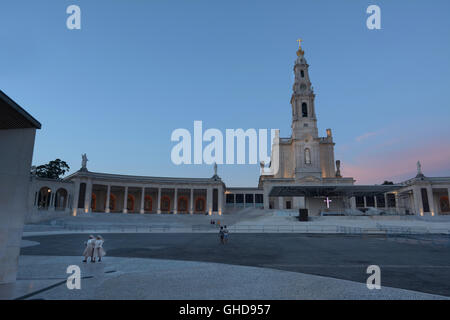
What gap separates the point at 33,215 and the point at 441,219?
237 ft

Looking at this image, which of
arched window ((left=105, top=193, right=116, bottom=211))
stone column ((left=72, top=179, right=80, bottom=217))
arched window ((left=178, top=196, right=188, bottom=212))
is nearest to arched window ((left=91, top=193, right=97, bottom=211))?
arched window ((left=105, top=193, right=116, bottom=211))

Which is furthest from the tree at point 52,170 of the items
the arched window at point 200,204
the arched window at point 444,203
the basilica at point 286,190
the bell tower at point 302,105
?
the arched window at point 444,203

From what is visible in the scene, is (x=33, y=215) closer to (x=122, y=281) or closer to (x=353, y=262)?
(x=122, y=281)

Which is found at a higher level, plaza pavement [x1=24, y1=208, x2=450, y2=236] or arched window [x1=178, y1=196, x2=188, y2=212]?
arched window [x1=178, y1=196, x2=188, y2=212]

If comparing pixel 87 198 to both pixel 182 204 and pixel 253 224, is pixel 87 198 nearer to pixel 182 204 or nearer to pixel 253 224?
pixel 182 204

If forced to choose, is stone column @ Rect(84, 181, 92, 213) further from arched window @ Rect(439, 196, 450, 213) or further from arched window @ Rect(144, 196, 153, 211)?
arched window @ Rect(439, 196, 450, 213)

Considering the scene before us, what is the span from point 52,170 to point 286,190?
218ft

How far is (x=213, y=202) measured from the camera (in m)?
69.9

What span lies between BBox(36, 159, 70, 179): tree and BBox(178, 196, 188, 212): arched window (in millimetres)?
35060

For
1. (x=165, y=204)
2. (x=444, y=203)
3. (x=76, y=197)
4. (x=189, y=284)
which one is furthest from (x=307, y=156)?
(x=189, y=284)

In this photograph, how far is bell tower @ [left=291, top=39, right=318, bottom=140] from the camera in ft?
255

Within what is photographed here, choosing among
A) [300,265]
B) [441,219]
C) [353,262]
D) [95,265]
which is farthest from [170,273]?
[441,219]

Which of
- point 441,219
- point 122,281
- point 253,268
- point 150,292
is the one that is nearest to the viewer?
point 150,292
